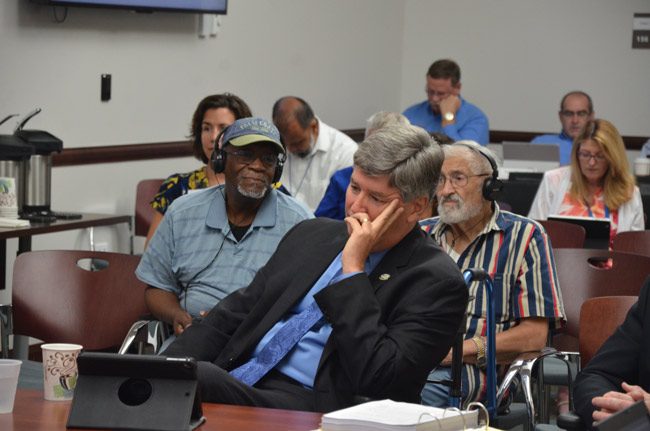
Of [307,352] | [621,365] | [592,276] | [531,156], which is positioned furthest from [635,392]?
[531,156]

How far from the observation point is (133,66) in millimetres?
6473

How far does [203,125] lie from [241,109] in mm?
181

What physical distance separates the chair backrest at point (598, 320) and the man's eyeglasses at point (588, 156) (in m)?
2.79

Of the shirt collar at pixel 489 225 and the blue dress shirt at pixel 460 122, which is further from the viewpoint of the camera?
the blue dress shirt at pixel 460 122

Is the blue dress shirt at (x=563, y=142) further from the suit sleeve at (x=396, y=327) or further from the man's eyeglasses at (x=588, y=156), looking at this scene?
the suit sleeve at (x=396, y=327)

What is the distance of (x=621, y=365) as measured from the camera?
2.94 meters

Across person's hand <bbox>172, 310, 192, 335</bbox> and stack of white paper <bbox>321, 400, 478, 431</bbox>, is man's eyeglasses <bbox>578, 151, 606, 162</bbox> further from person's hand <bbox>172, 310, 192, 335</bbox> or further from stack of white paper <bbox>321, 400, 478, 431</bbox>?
stack of white paper <bbox>321, 400, 478, 431</bbox>

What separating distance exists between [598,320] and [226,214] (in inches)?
50.9

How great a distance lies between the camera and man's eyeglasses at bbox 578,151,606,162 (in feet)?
19.8

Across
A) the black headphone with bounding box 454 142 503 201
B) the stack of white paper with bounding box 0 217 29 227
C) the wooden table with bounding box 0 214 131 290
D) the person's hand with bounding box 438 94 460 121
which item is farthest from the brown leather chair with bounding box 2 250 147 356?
the person's hand with bounding box 438 94 460 121

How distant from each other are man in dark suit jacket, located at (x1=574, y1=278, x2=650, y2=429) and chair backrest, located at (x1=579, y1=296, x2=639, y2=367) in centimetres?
31

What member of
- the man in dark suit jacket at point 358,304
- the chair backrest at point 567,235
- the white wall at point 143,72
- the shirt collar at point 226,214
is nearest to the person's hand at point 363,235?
the man in dark suit jacket at point 358,304

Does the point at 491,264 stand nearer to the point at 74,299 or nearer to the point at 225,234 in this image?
the point at 225,234

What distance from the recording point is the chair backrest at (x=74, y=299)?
3.83 m
